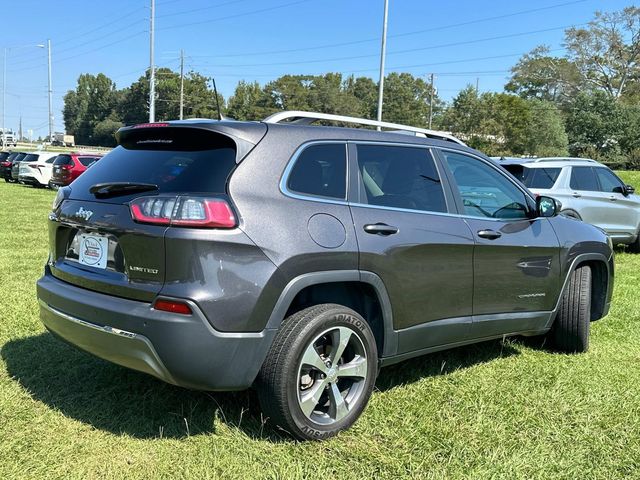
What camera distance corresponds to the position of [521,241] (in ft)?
13.7

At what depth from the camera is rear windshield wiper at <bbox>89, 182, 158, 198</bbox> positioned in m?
2.95

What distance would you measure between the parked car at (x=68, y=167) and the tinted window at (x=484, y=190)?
19.8 metres

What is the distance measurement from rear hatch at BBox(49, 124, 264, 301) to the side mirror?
8.20 feet

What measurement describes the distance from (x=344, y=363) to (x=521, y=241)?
1.72 metres

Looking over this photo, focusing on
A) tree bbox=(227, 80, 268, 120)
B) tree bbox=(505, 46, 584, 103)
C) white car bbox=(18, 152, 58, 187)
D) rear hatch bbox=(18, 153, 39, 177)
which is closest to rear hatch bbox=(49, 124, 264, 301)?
white car bbox=(18, 152, 58, 187)

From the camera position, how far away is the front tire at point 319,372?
9.55 feet

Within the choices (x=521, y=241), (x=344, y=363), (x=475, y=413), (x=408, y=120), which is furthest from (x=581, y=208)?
(x=408, y=120)

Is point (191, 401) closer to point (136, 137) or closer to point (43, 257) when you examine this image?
point (136, 137)

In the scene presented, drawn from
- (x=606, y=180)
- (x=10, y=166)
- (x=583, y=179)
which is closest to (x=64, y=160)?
(x=10, y=166)

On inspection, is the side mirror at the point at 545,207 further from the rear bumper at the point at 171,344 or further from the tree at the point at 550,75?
the tree at the point at 550,75

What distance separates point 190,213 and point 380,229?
1080mm

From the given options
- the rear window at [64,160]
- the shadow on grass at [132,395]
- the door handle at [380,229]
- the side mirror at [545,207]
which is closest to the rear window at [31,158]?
the rear window at [64,160]

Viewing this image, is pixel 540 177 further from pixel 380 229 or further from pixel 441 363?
pixel 380 229

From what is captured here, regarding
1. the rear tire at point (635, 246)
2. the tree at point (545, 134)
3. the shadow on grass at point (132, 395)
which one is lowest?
the shadow on grass at point (132, 395)
